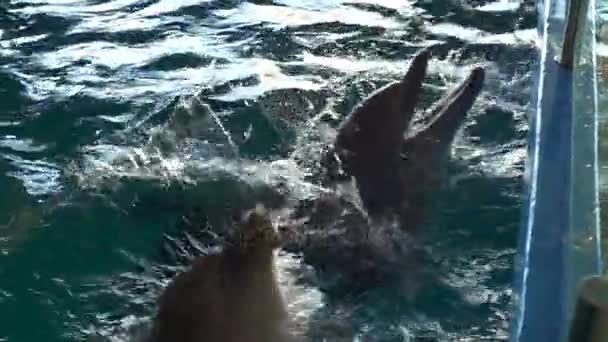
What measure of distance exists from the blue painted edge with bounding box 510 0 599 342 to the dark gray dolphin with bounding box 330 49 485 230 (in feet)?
1.33

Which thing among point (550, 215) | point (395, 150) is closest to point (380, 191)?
point (395, 150)

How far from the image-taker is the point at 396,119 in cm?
420

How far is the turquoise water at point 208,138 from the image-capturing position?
11.8 feet

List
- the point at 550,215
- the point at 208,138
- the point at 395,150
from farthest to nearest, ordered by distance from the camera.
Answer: the point at 208,138
the point at 395,150
the point at 550,215

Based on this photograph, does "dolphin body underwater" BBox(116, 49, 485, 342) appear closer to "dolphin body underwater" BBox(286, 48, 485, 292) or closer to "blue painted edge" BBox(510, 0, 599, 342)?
"dolphin body underwater" BBox(286, 48, 485, 292)

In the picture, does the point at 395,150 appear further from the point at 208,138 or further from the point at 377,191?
the point at 208,138

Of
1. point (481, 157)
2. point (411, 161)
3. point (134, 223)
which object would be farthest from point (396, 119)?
point (134, 223)

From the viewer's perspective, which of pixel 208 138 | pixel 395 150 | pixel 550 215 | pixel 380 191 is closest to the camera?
pixel 550 215

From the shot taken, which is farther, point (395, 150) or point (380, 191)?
point (395, 150)

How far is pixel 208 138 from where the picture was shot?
16.1 feet

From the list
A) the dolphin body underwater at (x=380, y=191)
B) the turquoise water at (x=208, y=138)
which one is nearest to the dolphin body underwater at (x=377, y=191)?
the dolphin body underwater at (x=380, y=191)

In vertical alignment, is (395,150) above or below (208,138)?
above

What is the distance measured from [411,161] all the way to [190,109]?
1.48 metres

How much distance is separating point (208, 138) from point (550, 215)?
1.83 meters
